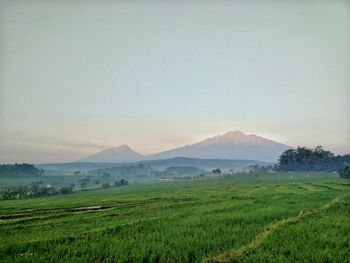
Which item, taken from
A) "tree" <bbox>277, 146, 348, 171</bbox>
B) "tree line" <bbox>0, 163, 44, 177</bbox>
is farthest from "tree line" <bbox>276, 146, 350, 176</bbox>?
"tree line" <bbox>0, 163, 44, 177</bbox>

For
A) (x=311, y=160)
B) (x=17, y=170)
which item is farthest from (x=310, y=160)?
(x=17, y=170)

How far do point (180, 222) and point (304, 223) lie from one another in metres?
3.91

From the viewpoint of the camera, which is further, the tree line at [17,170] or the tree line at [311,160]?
the tree line at [17,170]

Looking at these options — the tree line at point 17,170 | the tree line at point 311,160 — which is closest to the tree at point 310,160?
the tree line at point 311,160

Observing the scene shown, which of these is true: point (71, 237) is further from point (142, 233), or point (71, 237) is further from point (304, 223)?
point (304, 223)

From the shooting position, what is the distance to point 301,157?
7069cm

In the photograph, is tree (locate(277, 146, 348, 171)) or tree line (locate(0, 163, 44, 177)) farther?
tree line (locate(0, 163, 44, 177))

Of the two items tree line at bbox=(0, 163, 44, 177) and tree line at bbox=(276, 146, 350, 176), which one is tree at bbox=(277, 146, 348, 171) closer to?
tree line at bbox=(276, 146, 350, 176)

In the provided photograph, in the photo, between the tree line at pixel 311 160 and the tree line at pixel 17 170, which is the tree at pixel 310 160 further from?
the tree line at pixel 17 170

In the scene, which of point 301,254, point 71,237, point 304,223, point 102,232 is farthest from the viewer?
point 304,223

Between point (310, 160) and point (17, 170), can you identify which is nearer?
point (310, 160)

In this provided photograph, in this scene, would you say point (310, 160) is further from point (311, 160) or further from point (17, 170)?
point (17, 170)

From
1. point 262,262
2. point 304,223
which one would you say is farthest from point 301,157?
point 262,262

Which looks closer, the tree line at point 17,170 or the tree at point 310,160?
the tree at point 310,160
